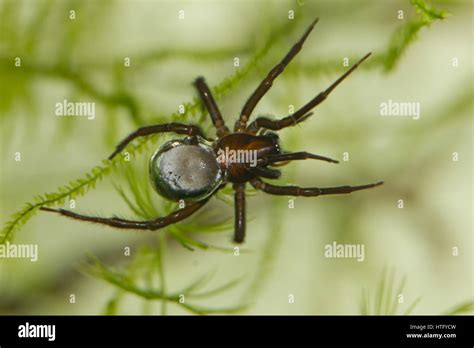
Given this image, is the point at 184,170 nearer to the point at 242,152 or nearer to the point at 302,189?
the point at 242,152

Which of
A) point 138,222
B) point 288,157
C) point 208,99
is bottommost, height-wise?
point 138,222

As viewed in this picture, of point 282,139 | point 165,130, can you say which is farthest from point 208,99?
point 282,139

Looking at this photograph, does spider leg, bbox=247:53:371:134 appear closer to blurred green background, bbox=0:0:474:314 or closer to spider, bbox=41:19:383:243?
spider, bbox=41:19:383:243

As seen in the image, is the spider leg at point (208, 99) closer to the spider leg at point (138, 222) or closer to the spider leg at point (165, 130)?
the spider leg at point (165, 130)

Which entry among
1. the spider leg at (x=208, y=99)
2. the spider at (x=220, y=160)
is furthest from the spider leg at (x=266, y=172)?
the spider leg at (x=208, y=99)

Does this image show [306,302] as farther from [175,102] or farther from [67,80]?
[67,80]
